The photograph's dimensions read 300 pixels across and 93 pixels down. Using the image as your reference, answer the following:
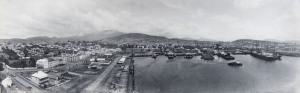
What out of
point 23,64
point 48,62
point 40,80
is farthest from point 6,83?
point 48,62

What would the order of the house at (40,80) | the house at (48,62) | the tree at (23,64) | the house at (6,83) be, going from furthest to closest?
the house at (48,62) < the tree at (23,64) < the house at (40,80) < the house at (6,83)

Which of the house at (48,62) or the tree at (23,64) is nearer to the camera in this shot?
the tree at (23,64)

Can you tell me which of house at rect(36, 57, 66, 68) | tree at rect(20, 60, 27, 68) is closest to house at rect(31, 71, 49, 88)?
house at rect(36, 57, 66, 68)

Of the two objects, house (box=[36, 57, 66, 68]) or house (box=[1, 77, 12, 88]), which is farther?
house (box=[36, 57, 66, 68])

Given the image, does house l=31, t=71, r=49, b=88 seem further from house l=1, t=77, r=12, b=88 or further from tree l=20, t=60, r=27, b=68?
tree l=20, t=60, r=27, b=68

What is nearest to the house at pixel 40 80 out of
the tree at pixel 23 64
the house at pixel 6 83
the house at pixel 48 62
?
the house at pixel 6 83

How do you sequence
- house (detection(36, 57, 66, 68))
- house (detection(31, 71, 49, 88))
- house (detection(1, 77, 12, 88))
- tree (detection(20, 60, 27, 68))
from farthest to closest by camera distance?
house (detection(36, 57, 66, 68)), tree (detection(20, 60, 27, 68)), house (detection(31, 71, 49, 88)), house (detection(1, 77, 12, 88))

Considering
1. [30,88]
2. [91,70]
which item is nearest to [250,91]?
[91,70]

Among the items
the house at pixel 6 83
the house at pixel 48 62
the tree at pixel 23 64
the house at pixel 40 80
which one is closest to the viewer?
the house at pixel 6 83

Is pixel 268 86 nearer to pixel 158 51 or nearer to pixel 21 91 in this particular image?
pixel 21 91

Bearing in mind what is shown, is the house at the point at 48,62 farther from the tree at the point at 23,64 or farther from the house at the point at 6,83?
the house at the point at 6,83

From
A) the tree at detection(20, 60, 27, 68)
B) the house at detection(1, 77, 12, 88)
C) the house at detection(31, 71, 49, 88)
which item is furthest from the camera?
the tree at detection(20, 60, 27, 68)
